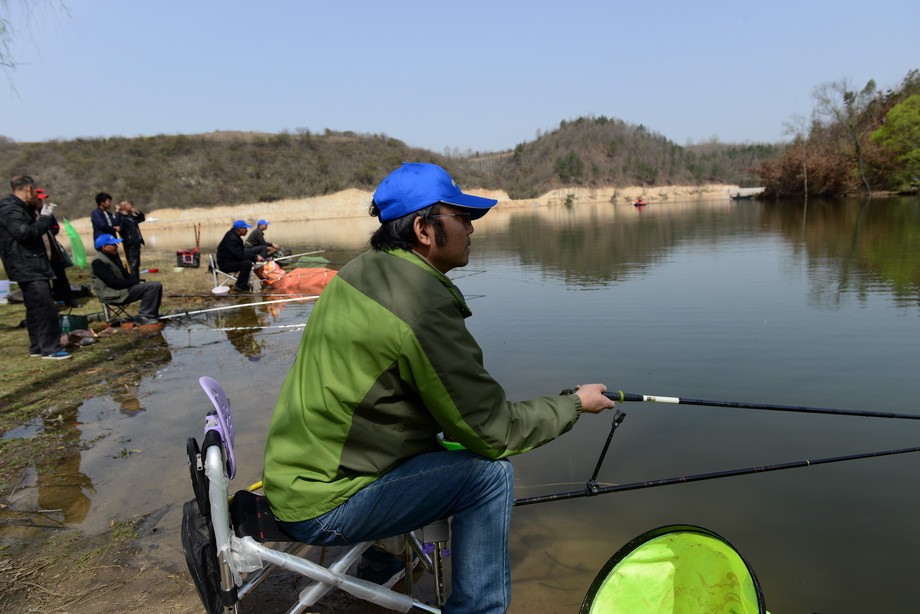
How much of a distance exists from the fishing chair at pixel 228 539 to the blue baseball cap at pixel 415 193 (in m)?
0.86

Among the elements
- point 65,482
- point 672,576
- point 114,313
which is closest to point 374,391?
point 672,576

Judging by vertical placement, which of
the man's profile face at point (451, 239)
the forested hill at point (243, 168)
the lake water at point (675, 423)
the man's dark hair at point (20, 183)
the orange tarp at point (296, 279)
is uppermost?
the forested hill at point (243, 168)

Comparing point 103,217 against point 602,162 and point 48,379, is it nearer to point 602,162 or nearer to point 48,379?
point 48,379

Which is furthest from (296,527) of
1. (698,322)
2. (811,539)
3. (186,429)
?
(698,322)

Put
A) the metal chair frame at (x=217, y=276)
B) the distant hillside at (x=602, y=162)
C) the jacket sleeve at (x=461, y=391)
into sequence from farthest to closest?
the distant hillside at (x=602, y=162) < the metal chair frame at (x=217, y=276) < the jacket sleeve at (x=461, y=391)

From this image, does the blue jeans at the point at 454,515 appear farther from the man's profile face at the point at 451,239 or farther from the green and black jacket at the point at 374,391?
the man's profile face at the point at 451,239

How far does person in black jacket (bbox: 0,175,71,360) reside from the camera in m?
6.59

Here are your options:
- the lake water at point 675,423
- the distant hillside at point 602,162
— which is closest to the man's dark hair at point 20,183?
the lake water at point 675,423

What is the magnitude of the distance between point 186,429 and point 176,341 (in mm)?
3882

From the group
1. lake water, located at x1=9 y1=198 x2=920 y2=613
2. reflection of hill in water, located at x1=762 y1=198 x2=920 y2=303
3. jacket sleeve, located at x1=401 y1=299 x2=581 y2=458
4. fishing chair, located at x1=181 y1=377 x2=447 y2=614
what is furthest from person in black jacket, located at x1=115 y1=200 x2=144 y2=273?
reflection of hill in water, located at x1=762 y1=198 x2=920 y2=303

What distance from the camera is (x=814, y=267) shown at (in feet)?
42.8

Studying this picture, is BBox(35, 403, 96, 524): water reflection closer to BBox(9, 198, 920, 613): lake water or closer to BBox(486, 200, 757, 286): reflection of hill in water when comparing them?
BBox(9, 198, 920, 613): lake water

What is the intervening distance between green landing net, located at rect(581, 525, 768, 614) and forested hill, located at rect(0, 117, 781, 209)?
67.5 metres

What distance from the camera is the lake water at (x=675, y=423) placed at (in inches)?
128
